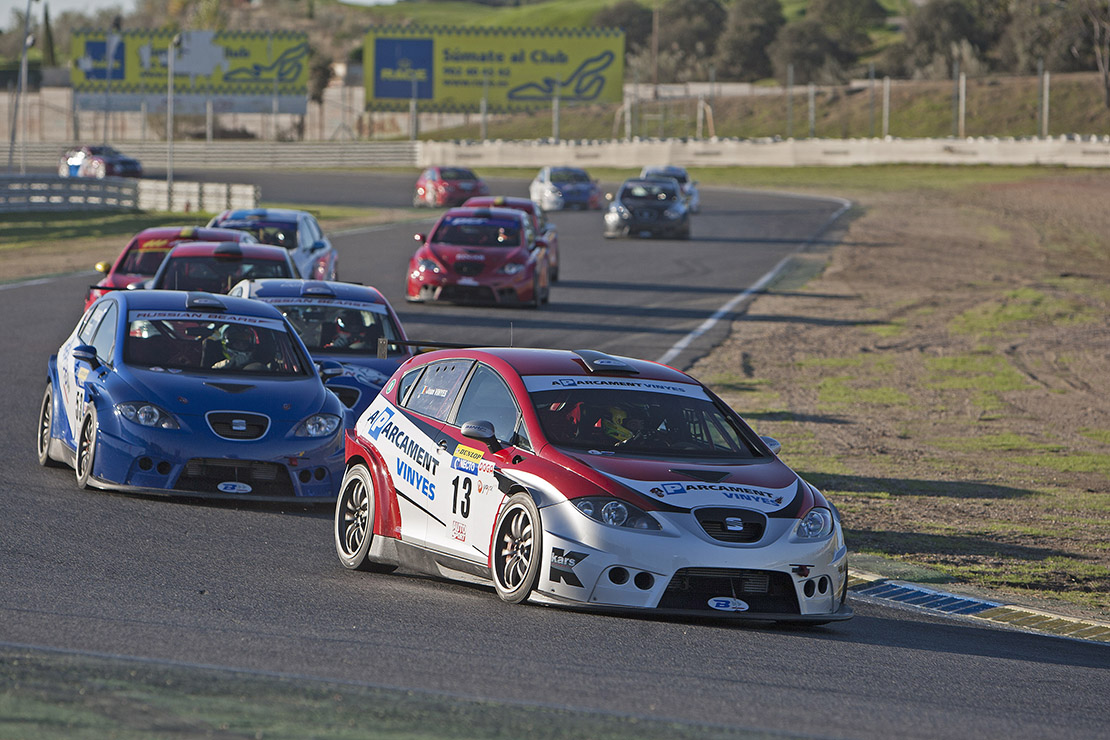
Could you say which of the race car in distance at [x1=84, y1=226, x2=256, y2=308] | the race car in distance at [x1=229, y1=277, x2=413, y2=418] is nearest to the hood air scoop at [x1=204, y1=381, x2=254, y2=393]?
the race car in distance at [x1=229, y1=277, x2=413, y2=418]

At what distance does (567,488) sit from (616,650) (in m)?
1.10

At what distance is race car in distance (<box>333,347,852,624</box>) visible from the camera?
8023 mm

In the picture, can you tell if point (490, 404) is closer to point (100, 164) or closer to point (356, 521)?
point (356, 521)

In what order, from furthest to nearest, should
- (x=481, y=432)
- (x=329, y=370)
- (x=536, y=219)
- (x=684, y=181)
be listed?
(x=684, y=181) < (x=536, y=219) < (x=329, y=370) < (x=481, y=432)

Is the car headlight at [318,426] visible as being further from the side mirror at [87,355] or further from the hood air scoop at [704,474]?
the hood air scoop at [704,474]

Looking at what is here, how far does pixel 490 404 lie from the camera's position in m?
9.12

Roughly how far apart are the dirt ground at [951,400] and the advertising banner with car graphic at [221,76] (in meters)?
66.1

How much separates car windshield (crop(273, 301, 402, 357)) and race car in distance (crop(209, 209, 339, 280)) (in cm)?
797

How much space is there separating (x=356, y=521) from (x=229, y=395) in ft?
7.40

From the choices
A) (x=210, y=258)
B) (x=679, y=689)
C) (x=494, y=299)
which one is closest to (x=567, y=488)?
(x=679, y=689)

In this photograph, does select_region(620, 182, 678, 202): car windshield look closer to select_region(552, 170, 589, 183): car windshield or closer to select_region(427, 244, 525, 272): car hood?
select_region(552, 170, 589, 183): car windshield

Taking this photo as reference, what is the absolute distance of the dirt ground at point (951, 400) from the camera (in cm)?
1150

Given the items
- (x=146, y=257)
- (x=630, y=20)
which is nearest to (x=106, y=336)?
(x=146, y=257)

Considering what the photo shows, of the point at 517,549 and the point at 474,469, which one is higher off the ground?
the point at 474,469
